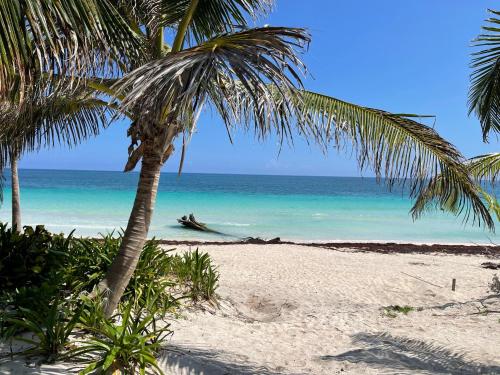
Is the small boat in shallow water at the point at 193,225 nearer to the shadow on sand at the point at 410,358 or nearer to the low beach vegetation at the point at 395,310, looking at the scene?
the low beach vegetation at the point at 395,310

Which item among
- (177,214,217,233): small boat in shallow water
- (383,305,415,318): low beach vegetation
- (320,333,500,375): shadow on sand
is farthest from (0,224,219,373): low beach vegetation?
(177,214,217,233): small boat in shallow water

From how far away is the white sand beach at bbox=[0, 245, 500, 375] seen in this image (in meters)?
4.69

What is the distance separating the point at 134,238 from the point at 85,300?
31.2 inches

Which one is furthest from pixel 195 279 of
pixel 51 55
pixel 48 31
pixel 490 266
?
pixel 490 266

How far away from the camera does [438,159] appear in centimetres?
450

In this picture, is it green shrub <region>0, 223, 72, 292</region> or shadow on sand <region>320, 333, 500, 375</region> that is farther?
green shrub <region>0, 223, 72, 292</region>

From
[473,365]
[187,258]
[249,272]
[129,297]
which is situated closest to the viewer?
[473,365]

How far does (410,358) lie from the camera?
494cm

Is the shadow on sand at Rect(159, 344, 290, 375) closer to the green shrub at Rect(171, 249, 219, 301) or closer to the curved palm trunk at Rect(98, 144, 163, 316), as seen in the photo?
the curved palm trunk at Rect(98, 144, 163, 316)

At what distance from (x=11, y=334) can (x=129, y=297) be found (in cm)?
170

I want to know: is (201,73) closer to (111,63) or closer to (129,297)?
(111,63)

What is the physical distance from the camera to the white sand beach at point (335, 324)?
4691 mm

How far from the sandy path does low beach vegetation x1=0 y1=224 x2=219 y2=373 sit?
46 cm

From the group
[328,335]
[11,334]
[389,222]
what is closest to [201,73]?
[11,334]
